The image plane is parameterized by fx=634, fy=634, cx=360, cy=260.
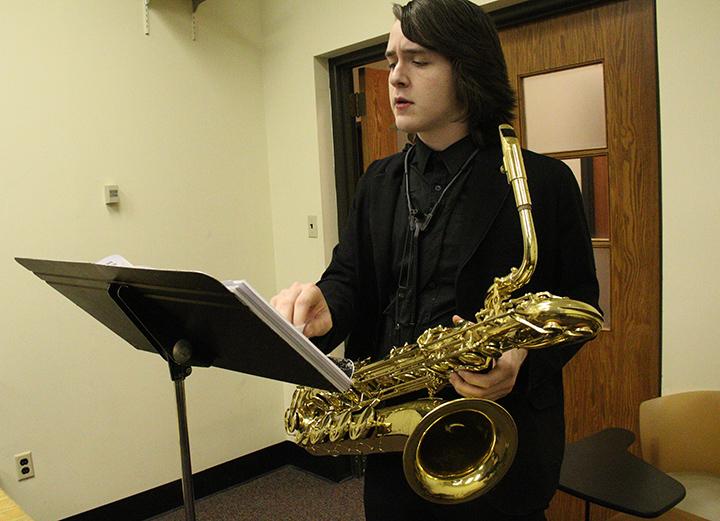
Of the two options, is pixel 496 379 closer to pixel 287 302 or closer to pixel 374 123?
pixel 287 302

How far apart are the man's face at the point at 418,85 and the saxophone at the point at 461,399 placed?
15 cm

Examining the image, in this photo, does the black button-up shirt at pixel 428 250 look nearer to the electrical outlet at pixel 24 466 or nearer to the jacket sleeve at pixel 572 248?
the jacket sleeve at pixel 572 248

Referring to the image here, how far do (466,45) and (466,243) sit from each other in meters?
0.42

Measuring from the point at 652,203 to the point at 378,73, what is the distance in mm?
1678

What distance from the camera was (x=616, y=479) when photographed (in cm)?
165

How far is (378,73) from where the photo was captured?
11.0ft

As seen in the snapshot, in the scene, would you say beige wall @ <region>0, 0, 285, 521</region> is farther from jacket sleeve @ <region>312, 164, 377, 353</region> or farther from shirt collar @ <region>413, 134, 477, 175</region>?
shirt collar @ <region>413, 134, 477, 175</region>

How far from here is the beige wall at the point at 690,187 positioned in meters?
1.97

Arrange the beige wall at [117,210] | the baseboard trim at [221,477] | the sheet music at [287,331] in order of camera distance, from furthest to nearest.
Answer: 1. the baseboard trim at [221,477]
2. the beige wall at [117,210]
3. the sheet music at [287,331]

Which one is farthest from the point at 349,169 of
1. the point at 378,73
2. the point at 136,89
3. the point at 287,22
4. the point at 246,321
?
the point at 246,321

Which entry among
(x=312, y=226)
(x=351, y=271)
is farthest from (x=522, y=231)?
(x=312, y=226)

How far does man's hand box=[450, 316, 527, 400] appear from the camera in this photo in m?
1.20

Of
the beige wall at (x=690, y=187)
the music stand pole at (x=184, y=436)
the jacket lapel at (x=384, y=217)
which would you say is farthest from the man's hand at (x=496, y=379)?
the beige wall at (x=690, y=187)

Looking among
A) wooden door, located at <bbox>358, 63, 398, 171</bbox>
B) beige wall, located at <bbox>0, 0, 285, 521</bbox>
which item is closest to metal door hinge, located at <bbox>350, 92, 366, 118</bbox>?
wooden door, located at <bbox>358, 63, 398, 171</bbox>
